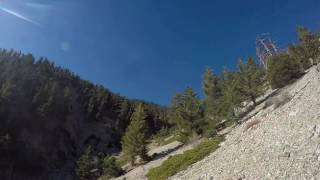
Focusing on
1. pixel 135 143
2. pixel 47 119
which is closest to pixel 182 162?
pixel 135 143

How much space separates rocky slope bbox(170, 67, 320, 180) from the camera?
728 inches

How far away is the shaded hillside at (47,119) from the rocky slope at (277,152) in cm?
5764

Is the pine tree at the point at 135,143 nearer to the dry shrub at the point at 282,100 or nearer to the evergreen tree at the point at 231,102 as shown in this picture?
the evergreen tree at the point at 231,102

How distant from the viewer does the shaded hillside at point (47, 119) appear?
3231 inches

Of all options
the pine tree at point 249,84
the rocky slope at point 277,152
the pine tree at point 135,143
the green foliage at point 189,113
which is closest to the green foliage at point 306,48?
the pine tree at point 249,84

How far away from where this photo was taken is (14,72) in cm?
10244

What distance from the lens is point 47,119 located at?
314 feet

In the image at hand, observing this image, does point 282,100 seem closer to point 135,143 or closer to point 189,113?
point 189,113

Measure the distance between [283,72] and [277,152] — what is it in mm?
35359

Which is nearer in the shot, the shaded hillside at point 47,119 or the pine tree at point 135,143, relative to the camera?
the pine tree at point 135,143

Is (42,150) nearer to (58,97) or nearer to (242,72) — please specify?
(58,97)

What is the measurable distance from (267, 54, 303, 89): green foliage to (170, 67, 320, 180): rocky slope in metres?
23.5

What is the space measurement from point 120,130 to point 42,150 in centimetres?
3512

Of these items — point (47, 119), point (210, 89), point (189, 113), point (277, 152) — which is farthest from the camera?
point (47, 119)
